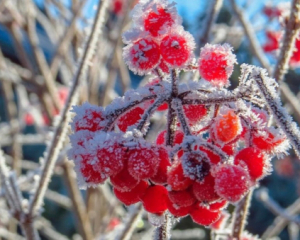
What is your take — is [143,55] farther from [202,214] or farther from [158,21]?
[202,214]

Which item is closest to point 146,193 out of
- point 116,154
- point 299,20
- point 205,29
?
point 116,154

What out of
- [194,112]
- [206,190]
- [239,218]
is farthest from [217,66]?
[239,218]

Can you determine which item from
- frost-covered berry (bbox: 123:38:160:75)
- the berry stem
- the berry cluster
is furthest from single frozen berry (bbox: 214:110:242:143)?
the berry stem

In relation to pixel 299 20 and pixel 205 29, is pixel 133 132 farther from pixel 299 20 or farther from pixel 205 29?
pixel 205 29

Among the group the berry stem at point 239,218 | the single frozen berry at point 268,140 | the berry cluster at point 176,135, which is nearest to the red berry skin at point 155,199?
the berry cluster at point 176,135

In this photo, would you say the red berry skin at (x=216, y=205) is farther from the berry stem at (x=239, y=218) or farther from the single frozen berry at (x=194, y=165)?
the berry stem at (x=239, y=218)

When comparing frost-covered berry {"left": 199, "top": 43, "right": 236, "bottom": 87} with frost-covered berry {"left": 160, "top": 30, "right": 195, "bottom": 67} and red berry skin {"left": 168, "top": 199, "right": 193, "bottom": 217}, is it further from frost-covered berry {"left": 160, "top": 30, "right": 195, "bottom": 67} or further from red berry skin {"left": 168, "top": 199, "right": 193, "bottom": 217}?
red berry skin {"left": 168, "top": 199, "right": 193, "bottom": 217}
